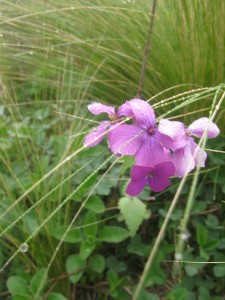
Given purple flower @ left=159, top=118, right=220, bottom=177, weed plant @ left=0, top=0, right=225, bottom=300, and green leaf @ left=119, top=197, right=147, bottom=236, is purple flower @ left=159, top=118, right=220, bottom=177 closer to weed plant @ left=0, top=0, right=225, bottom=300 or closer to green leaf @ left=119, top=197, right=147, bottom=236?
weed plant @ left=0, top=0, right=225, bottom=300

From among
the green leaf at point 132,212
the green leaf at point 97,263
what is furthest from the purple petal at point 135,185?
the green leaf at point 97,263

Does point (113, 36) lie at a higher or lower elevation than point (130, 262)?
higher

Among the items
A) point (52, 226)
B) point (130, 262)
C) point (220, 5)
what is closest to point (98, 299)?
point (130, 262)

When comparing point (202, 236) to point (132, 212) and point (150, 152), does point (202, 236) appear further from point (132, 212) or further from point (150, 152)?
point (150, 152)

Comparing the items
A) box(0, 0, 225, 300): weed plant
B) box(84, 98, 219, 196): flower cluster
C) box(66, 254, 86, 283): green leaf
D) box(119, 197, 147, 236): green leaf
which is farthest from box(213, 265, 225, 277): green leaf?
box(84, 98, 219, 196): flower cluster

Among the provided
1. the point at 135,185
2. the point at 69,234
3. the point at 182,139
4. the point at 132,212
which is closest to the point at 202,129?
the point at 182,139

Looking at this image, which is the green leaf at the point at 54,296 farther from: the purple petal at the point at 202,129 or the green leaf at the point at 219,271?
the purple petal at the point at 202,129

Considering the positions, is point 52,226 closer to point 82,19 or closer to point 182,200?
point 182,200
